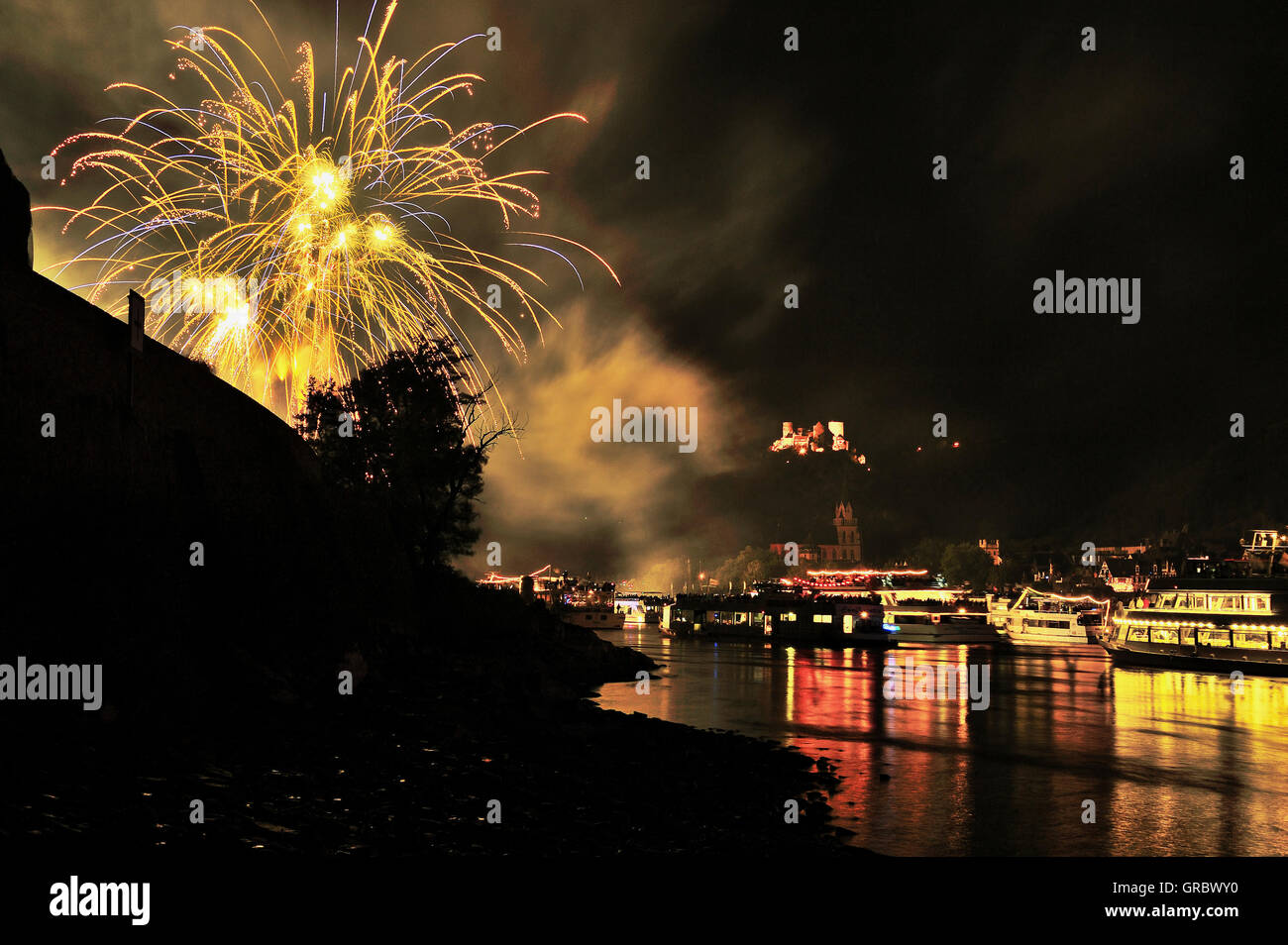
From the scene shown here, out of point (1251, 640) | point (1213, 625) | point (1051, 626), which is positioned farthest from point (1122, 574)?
point (1251, 640)

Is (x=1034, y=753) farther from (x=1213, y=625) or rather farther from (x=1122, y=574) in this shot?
(x=1122, y=574)

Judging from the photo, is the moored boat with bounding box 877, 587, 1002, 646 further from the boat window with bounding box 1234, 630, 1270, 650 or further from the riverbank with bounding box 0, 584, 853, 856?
the riverbank with bounding box 0, 584, 853, 856

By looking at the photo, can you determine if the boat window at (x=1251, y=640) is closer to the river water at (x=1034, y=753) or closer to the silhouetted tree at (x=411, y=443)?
the river water at (x=1034, y=753)

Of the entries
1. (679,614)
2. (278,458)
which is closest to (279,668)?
(278,458)

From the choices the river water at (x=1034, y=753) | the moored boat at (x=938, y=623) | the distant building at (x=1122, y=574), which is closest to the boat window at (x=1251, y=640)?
the river water at (x=1034, y=753)

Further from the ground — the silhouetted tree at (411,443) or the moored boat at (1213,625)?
the silhouetted tree at (411,443)

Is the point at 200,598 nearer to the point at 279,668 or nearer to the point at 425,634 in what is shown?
the point at 279,668

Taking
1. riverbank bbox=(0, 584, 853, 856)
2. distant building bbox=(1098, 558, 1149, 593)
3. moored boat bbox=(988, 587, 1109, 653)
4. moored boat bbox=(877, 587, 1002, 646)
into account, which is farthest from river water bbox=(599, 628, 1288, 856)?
distant building bbox=(1098, 558, 1149, 593)
